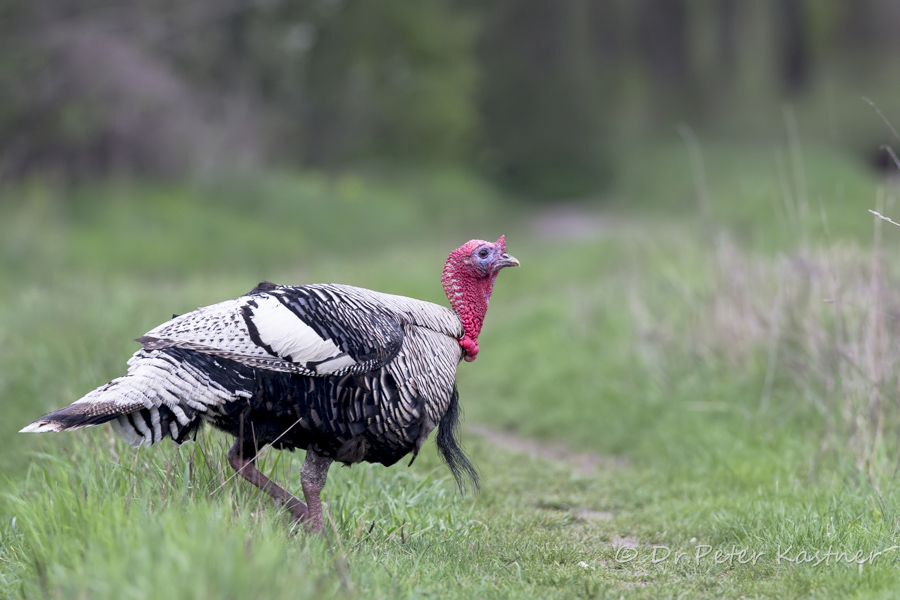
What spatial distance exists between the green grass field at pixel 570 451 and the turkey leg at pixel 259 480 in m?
0.07

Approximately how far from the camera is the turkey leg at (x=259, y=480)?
12.9 ft

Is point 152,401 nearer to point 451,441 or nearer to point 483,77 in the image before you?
point 451,441

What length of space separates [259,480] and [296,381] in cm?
55

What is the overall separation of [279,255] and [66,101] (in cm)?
478

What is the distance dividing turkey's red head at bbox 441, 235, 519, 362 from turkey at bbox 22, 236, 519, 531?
10.0 inches

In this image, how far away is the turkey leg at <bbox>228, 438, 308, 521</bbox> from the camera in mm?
3924

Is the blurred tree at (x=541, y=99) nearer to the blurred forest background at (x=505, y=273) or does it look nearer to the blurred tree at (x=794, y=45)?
the blurred forest background at (x=505, y=273)

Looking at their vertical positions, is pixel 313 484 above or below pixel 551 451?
above

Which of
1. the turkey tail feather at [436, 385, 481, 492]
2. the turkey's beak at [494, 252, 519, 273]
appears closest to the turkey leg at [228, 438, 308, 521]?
the turkey tail feather at [436, 385, 481, 492]

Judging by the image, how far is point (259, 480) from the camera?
3.96m

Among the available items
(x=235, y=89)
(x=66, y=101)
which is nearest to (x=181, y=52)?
(x=235, y=89)

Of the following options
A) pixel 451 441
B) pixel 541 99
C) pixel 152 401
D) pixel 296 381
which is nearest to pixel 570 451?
pixel 451 441

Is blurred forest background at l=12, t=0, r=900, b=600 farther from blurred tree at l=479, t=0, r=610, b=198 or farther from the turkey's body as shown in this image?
the turkey's body

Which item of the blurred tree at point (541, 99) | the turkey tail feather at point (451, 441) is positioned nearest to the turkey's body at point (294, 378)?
the turkey tail feather at point (451, 441)
